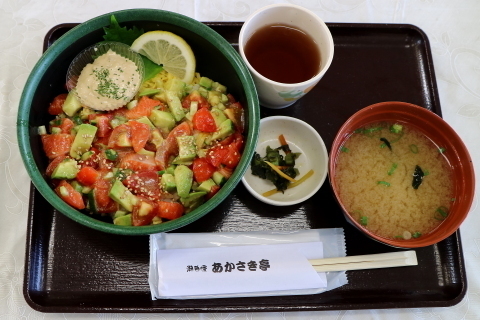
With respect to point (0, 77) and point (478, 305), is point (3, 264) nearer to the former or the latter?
point (0, 77)

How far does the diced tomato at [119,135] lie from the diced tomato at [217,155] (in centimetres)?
37

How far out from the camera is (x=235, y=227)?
185 centimetres

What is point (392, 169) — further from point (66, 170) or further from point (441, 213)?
point (66, 170)

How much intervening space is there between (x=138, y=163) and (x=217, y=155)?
347 mm

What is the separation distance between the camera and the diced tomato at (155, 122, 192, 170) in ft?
5.50

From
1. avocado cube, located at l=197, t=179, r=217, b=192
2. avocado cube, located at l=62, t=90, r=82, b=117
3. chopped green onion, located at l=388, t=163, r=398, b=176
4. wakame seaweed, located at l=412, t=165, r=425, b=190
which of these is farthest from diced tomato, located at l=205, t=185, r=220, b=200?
wakame seaweed, located at l=412, t=165, r=425, b=190

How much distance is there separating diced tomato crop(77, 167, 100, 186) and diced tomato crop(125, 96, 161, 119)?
A: 0.98 feet

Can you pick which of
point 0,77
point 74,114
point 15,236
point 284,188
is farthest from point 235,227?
point 0,77

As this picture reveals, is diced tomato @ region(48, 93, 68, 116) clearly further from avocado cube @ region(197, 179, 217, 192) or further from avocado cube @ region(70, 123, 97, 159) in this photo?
avocado cube @ region(197, 179, 217, 192)

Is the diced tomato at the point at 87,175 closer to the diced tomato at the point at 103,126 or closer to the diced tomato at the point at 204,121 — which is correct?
the diced tomato at the point at 103,126

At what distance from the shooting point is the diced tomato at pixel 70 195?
1.58 m

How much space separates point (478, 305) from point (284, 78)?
1522 mm

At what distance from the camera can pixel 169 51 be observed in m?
1.78

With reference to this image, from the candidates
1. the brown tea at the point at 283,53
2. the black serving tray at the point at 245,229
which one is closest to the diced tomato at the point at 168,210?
the black serving tray at the point at 245,229
